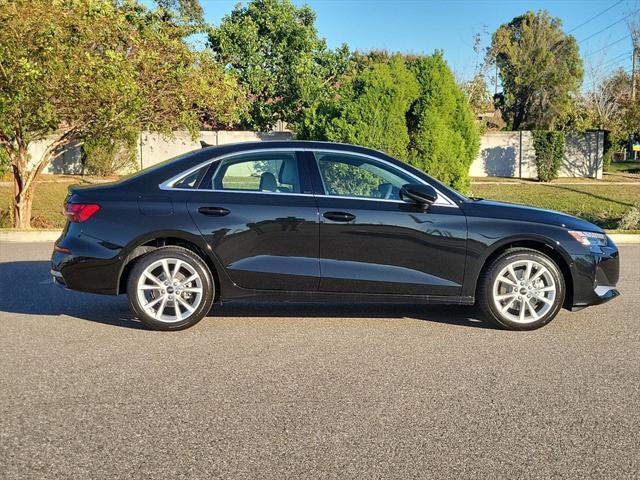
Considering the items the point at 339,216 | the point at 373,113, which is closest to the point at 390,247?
the point at 339,216

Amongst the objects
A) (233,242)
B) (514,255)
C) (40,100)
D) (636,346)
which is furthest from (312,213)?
(40,100)

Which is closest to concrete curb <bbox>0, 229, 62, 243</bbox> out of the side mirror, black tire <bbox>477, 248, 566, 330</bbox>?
the side mirror

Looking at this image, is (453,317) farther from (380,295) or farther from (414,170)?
(414,170)

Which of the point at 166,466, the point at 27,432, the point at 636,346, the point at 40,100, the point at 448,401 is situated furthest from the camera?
the point at 40,100

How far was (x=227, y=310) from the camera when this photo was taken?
23.3 ft

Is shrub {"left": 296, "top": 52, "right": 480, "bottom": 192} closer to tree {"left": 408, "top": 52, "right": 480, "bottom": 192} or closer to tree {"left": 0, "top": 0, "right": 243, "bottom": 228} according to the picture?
tree {"left": 408, "top": 52, "right": 480, "bottom": 192}

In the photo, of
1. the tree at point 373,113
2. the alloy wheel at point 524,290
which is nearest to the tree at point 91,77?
the tree at point 373,113

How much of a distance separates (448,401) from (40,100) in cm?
1206

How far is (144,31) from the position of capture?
15.7 metres

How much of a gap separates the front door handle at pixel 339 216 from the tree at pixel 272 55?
26.2 meters

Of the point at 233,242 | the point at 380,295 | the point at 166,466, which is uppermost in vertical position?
the point at 233,242

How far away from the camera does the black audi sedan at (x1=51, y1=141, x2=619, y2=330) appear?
609 cm

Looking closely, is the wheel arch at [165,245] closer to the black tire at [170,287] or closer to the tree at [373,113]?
the black tire at [170,287]

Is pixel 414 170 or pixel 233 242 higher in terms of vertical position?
pixel 414 170
